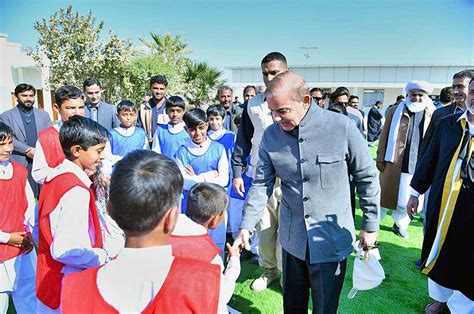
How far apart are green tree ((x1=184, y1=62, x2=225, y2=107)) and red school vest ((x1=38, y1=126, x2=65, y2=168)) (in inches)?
717

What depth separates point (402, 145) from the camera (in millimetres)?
4586

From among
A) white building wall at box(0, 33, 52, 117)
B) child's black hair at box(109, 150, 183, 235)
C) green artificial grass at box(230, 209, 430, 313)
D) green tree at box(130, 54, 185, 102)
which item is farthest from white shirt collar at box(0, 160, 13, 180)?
white building wall at box(0, 33, 52, 117)

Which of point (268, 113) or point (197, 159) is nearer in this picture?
point (268, 113)

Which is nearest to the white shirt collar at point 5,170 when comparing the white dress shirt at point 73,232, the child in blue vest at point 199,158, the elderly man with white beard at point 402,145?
the white dress shirt at point 73,232

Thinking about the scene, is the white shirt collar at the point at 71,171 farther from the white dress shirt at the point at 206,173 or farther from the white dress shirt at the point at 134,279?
the white dress shirt at the point at 206,173

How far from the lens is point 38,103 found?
2369cm

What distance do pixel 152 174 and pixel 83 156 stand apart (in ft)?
3.17

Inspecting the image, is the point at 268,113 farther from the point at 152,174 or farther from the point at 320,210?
the point at 152,174

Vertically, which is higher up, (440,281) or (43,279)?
(43,279)

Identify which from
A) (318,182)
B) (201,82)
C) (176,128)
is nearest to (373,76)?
(201,82)

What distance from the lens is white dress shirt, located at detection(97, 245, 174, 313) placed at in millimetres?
1014

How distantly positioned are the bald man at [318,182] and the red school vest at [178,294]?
94 centimetres

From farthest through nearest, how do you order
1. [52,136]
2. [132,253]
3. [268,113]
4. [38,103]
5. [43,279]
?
[38,103] < [268,113] < [52,136] < [43,279] < [132,253]

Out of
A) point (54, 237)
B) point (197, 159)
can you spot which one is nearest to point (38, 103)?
point (197, 159)
